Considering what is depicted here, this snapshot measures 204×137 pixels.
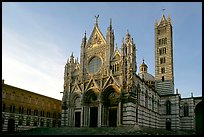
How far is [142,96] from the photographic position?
39344 millimetres

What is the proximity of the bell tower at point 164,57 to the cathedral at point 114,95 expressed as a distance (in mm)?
241

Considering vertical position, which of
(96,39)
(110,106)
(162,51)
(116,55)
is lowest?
(110,106)

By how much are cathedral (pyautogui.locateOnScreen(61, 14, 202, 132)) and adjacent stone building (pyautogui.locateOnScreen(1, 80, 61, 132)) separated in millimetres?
9812

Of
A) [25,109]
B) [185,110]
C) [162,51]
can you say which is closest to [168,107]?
[185,110]

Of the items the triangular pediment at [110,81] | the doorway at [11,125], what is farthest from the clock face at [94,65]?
the doorway at [11,125]

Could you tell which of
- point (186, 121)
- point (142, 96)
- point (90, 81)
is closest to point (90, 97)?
point (90, 81)

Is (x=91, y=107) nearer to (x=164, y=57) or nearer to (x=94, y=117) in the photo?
(x=94, y=117)

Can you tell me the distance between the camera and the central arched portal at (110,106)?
3600 centimetres

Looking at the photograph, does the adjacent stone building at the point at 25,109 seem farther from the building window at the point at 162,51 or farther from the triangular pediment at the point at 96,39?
the building window at the point at 162,51

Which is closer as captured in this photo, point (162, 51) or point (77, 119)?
point (77, 119)

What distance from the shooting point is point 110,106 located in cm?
3694

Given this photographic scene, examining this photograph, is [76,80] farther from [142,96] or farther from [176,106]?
[176,106]

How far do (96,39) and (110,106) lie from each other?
12.6 m

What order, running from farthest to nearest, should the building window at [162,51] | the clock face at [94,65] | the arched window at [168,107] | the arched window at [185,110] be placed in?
the building window at [162,51]
the arched window at [185,110]
the arched window at [168,107]
the clock face at [94,65]
